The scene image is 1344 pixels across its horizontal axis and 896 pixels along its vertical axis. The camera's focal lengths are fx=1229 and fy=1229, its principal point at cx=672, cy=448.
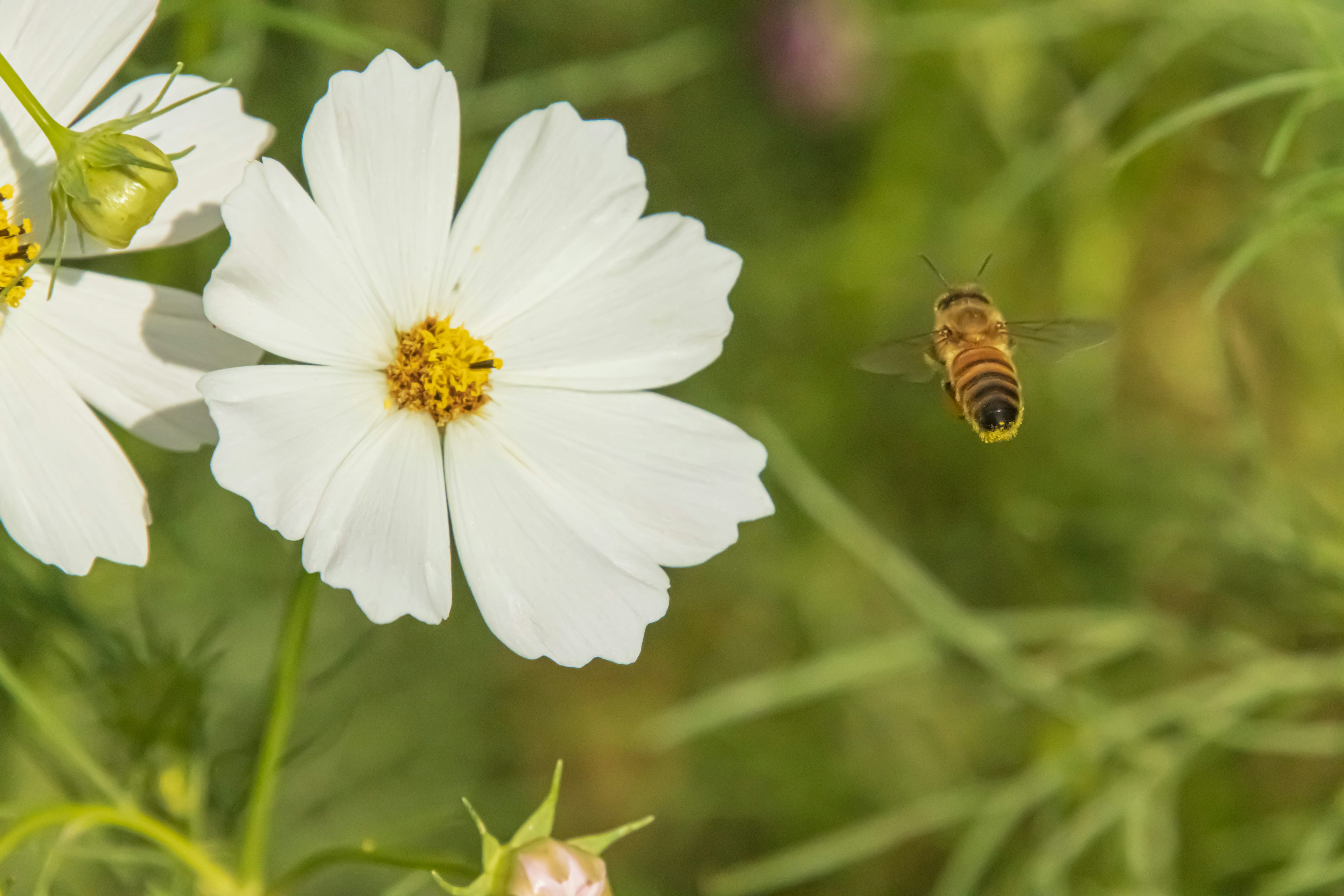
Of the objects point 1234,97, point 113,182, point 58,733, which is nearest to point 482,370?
point 113,182

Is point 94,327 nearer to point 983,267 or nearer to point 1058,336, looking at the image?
point 983,267

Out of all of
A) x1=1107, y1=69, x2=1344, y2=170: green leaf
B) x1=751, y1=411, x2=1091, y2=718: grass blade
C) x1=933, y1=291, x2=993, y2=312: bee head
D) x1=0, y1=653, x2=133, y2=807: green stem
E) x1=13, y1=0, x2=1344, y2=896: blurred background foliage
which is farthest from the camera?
x1=13, y1=0, x2=1344, y2=896: blurred background foliage

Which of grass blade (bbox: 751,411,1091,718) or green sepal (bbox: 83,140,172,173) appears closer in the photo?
green sepal (bbox: 83,140,172,173)

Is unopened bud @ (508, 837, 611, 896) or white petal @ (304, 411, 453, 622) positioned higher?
white petal @ (304, 411, 453, 622)

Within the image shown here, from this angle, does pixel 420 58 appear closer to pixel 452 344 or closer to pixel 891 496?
pixel 452 344

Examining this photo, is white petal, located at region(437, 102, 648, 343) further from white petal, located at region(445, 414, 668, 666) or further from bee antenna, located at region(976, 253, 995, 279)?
bee antenna, located at region(976, 253, 995, 279)

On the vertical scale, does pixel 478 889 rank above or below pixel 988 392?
below

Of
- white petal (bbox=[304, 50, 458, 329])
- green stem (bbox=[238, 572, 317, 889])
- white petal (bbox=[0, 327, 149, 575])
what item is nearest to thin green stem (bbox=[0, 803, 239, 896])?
green stem (bbox=[238, 572, 317, 889])
